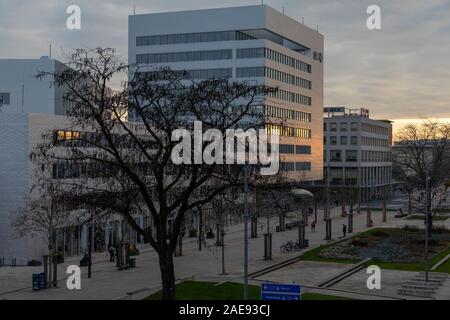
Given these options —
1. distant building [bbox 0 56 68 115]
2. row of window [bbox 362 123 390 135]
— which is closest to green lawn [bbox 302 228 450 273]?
distant building [bbox 0 56 68 115]

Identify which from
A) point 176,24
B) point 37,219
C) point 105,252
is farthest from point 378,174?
point 37,219

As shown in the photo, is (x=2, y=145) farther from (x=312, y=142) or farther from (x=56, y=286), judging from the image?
(x=312, y=142)

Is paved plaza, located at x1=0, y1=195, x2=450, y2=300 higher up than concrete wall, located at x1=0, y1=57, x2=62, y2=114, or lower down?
lower down

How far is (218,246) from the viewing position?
53.3 meters

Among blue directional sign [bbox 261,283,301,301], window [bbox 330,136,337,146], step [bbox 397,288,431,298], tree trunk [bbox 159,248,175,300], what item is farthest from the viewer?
window [bbox 330,136,337,146]

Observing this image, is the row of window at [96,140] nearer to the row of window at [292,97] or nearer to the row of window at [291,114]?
the row of window at [291,114]

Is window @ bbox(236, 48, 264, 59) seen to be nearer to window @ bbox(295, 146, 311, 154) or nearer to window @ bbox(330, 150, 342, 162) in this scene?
window @ bbox(295, 146, 311, 154)

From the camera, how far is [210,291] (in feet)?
106

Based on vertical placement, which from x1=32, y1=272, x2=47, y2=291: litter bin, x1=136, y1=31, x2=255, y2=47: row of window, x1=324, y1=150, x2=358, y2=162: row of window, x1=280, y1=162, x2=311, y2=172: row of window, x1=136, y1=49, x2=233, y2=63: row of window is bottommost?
x1=32, y1=272, x2=47, y2=291: litter bin

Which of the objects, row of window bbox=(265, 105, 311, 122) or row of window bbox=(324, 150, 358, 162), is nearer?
row of window bbox=(265, 105, 311, 122)

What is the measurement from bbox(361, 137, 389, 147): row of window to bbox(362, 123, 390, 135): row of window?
1.73 m

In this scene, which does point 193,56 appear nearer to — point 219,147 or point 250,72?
point 250,72

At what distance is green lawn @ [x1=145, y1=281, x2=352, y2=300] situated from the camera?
3058cm

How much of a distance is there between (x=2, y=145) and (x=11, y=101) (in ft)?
95.7
